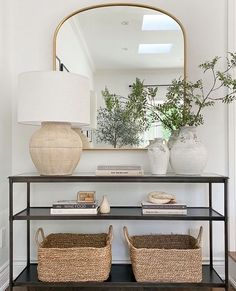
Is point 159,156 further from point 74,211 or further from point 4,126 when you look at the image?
point 4,126

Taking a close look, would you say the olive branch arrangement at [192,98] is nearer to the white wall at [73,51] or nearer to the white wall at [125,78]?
the white wall at [125,78]

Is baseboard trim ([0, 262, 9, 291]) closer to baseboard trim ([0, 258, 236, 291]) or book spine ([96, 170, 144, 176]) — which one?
baseboard trim ([0, 258, 236, 291])

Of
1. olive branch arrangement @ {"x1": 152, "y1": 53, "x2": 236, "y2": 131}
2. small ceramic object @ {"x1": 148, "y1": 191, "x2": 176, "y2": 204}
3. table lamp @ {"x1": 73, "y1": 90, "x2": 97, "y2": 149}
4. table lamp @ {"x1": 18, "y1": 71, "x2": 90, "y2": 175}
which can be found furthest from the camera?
table lamp @ {"x1": 73, "y1": 90, "x2": 97, "y2": 149}

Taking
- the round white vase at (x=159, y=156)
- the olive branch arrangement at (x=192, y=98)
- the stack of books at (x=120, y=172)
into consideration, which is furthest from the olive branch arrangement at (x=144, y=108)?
the stack of books at (x=120, y=172)

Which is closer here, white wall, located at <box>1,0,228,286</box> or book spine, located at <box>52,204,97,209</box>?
book spine, located at <box>52,204,97,209</box>

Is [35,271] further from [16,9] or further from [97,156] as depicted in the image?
[16,9]

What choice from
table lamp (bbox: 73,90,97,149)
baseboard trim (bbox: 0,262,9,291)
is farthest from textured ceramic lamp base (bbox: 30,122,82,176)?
baseboard trim (bbox: 0,262,9,291)

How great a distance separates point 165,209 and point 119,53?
4.02ft

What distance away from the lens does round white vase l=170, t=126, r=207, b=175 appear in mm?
2061

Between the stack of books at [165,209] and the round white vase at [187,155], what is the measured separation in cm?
24

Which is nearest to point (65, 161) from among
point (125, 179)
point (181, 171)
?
point (125, 179)

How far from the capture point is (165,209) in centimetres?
200

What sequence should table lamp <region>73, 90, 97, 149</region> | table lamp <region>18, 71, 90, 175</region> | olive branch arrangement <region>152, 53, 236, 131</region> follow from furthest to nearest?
table lamp <region>73, 90, 97, 149</region>
olive branch arrangement <region>152, 53, 236, 131</region>
table lamp <region>18, 71, 90, 175</region>

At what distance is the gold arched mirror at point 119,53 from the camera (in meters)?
2.38
